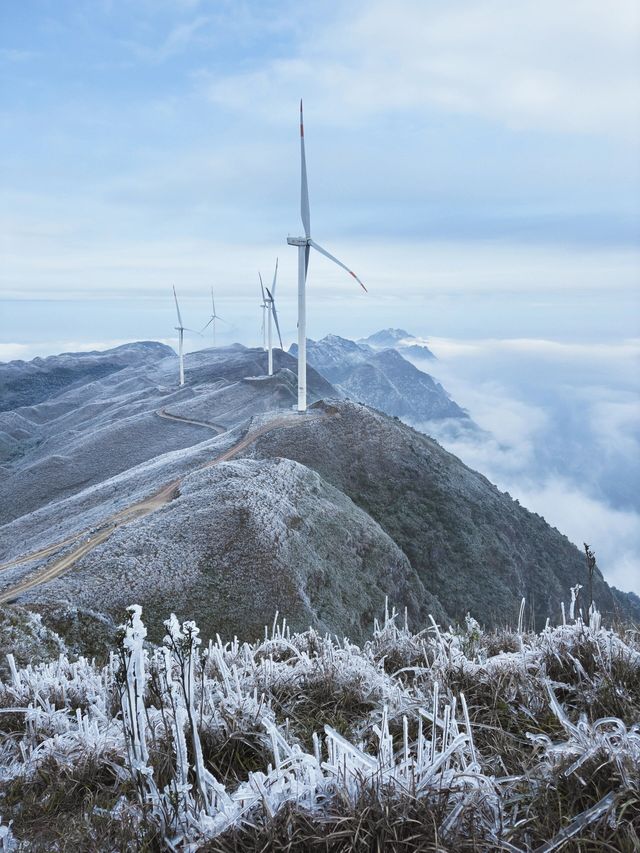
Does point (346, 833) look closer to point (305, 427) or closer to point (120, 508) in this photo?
point (120, 508)

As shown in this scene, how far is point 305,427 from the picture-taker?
79.2 meters

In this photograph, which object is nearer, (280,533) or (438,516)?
(280,533)

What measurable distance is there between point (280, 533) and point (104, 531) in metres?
16.3

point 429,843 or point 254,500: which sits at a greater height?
point 429,843

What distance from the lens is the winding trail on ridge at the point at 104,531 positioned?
39688 mm

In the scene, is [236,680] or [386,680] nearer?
[236,680]

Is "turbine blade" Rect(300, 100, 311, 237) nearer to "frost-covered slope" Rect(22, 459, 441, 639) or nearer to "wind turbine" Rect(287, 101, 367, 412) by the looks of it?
"wind turbine" Rect(287, 101, 367, 412)

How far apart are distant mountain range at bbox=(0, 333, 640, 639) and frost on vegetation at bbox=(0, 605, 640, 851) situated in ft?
24.8

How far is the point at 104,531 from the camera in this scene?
1960 inches

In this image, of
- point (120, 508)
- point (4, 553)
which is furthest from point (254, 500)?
point (4, 553)

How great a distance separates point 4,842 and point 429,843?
134 inches

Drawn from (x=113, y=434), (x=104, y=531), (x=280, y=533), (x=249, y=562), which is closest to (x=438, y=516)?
(x=280, y=533)

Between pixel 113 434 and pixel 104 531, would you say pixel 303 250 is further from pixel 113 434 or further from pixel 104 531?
pixel 113 434

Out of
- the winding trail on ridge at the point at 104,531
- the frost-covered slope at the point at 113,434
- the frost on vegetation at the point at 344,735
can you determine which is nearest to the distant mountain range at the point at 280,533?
the winding trail on ridge at the point at 104,531
